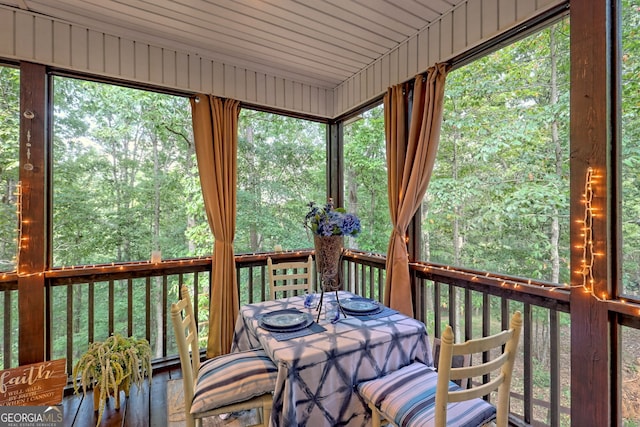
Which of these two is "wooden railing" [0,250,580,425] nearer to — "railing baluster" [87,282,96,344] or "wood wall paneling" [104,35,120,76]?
"railing baluster" [87,282,96,344]

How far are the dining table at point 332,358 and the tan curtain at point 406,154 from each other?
790 millimetres

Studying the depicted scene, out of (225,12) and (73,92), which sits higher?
(225,12)

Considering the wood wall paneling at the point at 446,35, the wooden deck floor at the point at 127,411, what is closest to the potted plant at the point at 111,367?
the wooden deck floor at the point at 127,411

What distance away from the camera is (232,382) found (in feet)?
5.25

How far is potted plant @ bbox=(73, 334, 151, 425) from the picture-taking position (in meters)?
2.04

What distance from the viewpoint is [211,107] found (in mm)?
3031

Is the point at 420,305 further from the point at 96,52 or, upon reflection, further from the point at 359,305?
the point at 96,52

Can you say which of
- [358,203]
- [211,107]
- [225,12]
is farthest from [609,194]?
[211,107]

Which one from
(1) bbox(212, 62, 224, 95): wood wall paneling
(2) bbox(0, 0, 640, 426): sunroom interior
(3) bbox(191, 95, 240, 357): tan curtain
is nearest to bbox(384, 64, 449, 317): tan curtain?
(2) bbox(0, 0, 640, 426): sunroom interior

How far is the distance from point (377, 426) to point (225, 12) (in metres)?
3.08

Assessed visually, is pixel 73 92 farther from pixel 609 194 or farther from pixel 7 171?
pixel 609 194

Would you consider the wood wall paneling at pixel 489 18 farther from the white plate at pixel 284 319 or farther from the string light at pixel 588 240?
the white plate at pixel 284 319

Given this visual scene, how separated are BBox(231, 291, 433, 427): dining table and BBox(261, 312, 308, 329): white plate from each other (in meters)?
0.02

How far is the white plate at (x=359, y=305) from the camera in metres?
1.99
